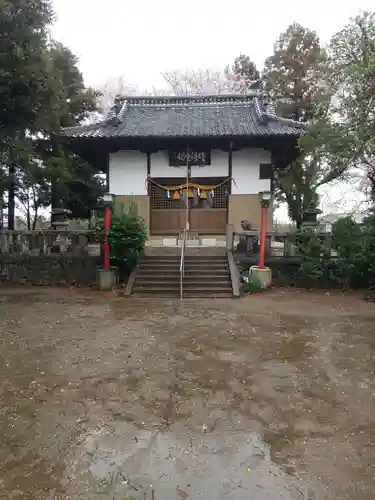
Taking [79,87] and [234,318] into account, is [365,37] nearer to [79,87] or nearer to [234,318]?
[234,318]

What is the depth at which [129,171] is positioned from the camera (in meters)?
16.1

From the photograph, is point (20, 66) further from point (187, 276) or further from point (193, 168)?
point (187, 276)

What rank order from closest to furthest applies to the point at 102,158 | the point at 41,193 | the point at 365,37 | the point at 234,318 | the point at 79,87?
1. the point at 234,318
2. the point at 365,37
3. the point at 102,158
4. the point at 41,193
5. the point at 79,87

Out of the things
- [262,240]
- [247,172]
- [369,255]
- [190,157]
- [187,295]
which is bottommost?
[187,295]

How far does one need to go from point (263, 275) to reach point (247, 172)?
19.0 feet

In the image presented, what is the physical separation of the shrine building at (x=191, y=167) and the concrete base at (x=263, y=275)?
4.19 m

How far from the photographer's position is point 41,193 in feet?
62.1

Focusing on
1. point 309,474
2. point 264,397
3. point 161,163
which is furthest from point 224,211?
point 309,474

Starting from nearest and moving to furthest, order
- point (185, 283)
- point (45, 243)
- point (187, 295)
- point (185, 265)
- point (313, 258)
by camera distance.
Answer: point (187, 295) < point (185, 283) < point (313, 258) < point (185, 265) < point (45, 243)

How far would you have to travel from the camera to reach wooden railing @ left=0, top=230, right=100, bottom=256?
12.9m

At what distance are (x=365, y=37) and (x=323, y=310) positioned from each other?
7.12 metres

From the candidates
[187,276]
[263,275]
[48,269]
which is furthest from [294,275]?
[48,269]

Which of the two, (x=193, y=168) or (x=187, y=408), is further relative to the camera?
(x=193, y=168)

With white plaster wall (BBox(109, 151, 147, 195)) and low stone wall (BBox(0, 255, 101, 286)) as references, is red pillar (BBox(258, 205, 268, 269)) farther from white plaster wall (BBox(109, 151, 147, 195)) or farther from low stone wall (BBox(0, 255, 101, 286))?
white plaster wall (BBox(109, 151, 147, 195))
